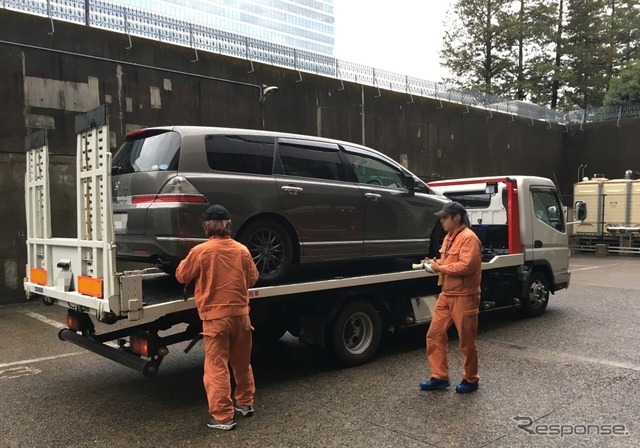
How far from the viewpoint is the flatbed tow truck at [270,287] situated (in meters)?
3.94

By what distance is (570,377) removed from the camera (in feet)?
16.4

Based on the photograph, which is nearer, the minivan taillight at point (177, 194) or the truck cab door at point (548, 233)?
the minivan taillight at point (177, 194)

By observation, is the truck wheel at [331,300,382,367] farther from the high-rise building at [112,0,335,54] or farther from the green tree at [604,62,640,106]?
the high-rise building at [112,0,335,54]

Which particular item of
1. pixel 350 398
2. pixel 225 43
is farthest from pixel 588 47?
pixel 350 398

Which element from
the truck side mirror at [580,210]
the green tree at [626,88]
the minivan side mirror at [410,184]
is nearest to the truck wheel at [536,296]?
the truck side mirror at [580,210]

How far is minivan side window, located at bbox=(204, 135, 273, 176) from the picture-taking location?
4723 millimetres

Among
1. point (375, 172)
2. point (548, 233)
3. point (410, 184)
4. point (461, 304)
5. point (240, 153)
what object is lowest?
point (461, 304)

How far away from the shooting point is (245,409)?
161 inches

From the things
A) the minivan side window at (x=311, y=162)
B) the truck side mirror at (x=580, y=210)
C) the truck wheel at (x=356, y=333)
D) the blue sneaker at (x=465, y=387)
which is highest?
the minivan side window at (x=311, y=162)

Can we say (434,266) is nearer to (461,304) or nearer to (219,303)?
(461,304)

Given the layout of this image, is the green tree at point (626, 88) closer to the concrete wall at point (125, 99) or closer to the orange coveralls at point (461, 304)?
the concrete wall at point (125, 99)

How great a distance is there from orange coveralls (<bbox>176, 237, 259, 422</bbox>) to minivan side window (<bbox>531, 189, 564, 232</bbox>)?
18.6 feet

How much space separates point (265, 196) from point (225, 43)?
8987 millimetres

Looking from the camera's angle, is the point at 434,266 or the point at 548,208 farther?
the point at 548,208
